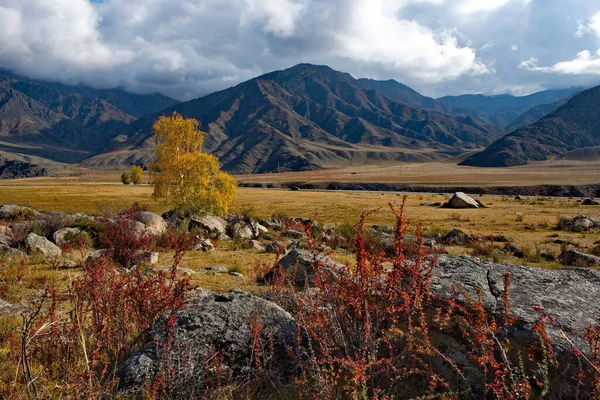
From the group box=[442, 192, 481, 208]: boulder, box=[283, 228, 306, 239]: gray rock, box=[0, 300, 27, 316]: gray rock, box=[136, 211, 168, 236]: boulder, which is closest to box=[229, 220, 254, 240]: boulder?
box=[283, 228, 306, 239]: gray rock

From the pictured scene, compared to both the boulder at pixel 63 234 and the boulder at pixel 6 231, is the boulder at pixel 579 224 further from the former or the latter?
the boulder at pixel 6 231

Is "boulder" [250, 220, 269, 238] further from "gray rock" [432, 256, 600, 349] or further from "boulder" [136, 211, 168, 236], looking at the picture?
"gray rock" [432, 256, 600, 349]

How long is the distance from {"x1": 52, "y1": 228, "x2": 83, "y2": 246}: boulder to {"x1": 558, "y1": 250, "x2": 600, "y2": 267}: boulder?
2068 cm

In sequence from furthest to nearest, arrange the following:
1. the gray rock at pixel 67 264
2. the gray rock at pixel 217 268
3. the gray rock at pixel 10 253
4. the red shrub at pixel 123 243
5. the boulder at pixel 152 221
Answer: the boulder at pixel 152 221, the gray rock at pixel 217 268, the red shrub at pixel 123 243, the gray rock at pixel 10 253, the gray rock at pixel 67 264

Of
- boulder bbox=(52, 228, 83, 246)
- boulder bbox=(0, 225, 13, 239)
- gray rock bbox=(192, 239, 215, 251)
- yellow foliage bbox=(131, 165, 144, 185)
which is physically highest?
yellow foliage bbox=(131, 165, 144, 185)

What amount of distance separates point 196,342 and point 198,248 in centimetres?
1373

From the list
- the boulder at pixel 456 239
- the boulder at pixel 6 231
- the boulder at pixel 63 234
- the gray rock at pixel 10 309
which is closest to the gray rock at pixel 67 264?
the boulder at pixel 63 234

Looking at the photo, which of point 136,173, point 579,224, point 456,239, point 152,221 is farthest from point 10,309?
point 136,173

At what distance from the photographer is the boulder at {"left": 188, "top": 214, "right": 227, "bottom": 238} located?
23.3 metres

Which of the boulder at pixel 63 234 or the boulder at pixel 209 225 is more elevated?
the boulder at pixel 63 234

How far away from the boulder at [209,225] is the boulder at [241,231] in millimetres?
563

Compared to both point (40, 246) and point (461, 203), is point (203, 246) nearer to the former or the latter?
point (40, 246)

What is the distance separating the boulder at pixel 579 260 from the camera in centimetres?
1511

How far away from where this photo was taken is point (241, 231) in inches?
912
